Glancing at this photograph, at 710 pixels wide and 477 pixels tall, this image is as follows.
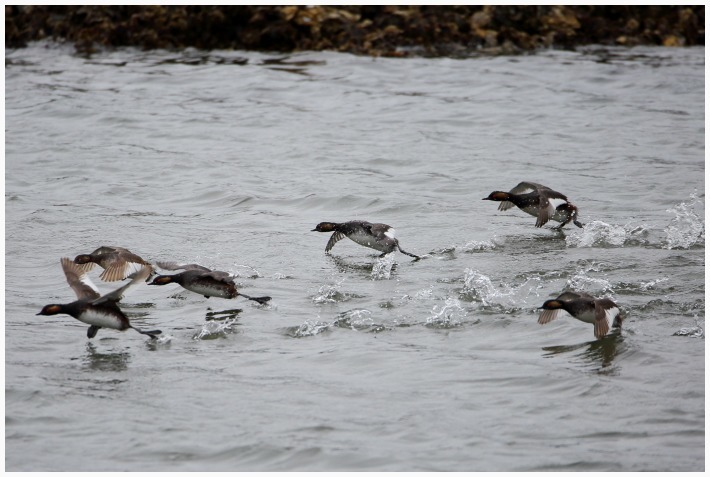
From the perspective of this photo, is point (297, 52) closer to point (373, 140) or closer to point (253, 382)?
point (373, 140)

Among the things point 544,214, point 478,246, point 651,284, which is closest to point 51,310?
point 478,246

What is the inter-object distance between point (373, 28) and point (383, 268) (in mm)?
12260

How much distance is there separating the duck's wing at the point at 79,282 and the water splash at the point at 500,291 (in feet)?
11.0

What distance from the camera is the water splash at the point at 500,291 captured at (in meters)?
8.73

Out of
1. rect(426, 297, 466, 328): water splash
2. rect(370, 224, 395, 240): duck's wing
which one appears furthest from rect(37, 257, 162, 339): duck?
rect(370, 224, 395, 240): duck's wing

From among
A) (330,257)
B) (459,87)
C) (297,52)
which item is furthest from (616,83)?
(330,257)

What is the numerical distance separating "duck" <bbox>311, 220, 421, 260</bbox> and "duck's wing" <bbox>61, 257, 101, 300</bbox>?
3.00m

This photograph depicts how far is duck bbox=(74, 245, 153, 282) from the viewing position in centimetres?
941

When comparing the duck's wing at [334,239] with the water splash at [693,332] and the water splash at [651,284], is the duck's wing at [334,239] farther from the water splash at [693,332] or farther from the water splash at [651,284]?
the water splash at [693,332]

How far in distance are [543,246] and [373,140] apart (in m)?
5.90

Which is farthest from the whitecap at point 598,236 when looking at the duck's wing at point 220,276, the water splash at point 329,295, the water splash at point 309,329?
the duck's wing at point 220,276

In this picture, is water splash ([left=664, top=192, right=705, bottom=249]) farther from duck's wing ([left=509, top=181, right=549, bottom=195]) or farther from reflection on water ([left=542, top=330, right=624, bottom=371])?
reflection on water ([left=542, top=330, right=624, bottom=371])

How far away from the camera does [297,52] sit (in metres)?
21.4

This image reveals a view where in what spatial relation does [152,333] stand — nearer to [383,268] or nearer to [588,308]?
[383,268]
